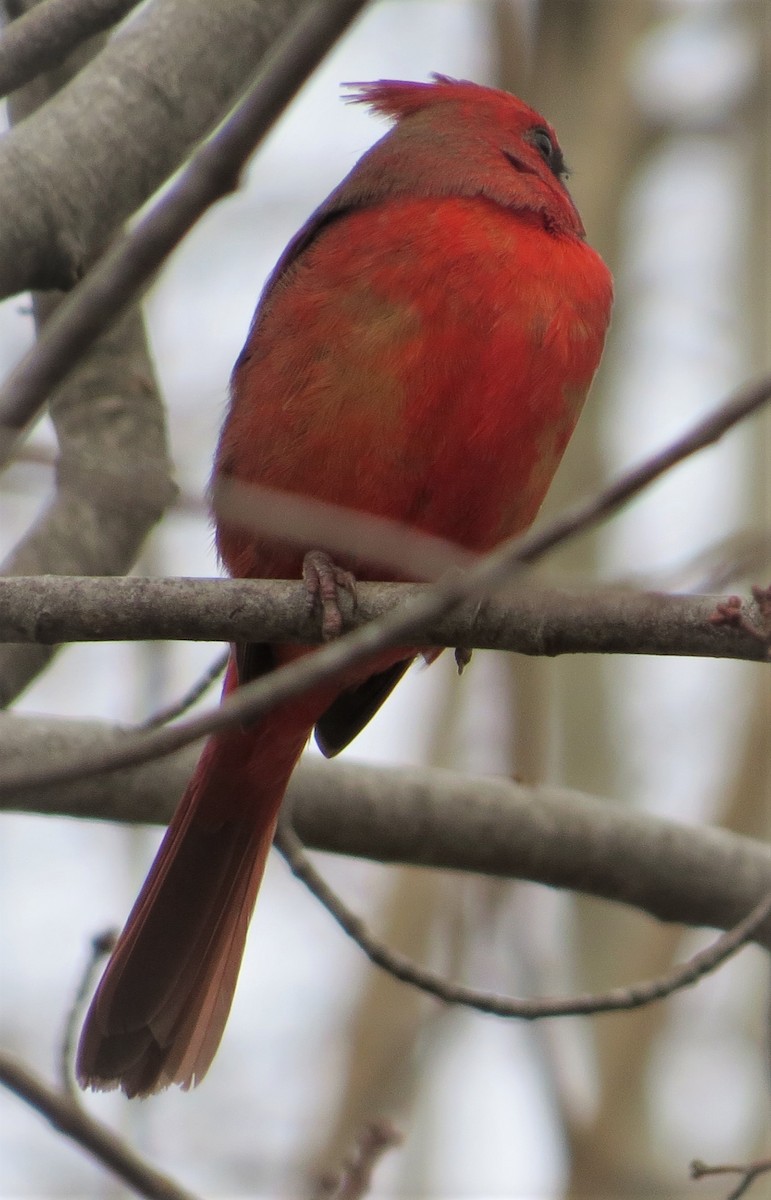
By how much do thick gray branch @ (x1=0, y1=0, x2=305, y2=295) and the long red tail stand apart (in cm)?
126

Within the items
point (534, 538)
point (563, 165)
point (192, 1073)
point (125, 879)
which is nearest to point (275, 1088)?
point (125, 879)

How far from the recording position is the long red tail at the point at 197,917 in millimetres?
3809

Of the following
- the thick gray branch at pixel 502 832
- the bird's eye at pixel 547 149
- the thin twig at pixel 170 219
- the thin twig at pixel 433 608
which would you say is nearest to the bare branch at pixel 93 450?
the thick gray branch at pixel 502 832

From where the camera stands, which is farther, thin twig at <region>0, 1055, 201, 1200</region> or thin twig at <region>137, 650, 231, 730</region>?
thin twig at <region>137, 650, 231, 730</region>

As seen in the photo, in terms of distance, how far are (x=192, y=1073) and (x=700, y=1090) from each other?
3.68m

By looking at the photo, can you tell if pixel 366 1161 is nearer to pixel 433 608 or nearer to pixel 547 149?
pixel 433 608

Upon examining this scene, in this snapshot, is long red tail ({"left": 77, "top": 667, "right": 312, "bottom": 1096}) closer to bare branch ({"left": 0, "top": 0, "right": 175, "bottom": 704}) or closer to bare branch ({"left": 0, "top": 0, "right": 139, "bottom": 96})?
bare branch ({"left": 0, "top": 0, "right": 175, "bottom": 704})

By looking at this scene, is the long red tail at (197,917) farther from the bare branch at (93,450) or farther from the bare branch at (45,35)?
the bare branch at (45,35)

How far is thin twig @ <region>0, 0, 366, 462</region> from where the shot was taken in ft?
6.71

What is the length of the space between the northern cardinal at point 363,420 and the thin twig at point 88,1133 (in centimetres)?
70

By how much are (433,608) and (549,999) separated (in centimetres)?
167

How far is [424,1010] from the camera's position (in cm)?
647

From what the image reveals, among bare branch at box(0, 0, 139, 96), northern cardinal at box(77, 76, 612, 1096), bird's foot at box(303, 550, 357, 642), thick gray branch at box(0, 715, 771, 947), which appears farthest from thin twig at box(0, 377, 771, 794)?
thick gray branch at box(0, 715, 771, 947)

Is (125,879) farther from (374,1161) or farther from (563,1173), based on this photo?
(374,1161)
